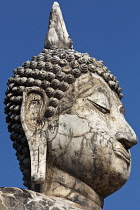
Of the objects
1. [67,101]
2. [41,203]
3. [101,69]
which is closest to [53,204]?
[41,203]

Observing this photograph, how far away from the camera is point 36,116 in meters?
11.0

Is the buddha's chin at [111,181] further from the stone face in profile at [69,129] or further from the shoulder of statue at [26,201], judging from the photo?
the shoulder of statue at [26,201]

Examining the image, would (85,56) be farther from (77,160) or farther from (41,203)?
(41,203)

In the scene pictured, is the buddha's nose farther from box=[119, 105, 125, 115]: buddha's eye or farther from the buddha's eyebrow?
the buddha's eyebrow

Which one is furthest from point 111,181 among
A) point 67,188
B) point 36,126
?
point 36,126

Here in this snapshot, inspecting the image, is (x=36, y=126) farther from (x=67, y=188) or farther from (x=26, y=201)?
(x=26, y=201)

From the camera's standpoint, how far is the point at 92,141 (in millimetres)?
10664

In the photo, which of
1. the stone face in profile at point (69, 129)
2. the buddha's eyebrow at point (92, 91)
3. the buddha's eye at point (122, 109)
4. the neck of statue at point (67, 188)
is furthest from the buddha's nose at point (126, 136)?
the neck of statue at point (67, 188)

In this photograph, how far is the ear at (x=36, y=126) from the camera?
10.7 metres

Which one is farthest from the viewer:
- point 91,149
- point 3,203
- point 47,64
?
point 47,64

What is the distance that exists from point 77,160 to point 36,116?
0.94 meters

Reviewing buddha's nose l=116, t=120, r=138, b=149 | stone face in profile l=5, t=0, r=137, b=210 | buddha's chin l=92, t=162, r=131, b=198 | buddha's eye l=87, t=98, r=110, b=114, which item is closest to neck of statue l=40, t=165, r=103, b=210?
stone face in profile l=5, t=0, r=137, b=210

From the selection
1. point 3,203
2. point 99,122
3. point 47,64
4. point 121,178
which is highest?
point 47,64

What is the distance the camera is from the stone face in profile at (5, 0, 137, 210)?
1067cm
